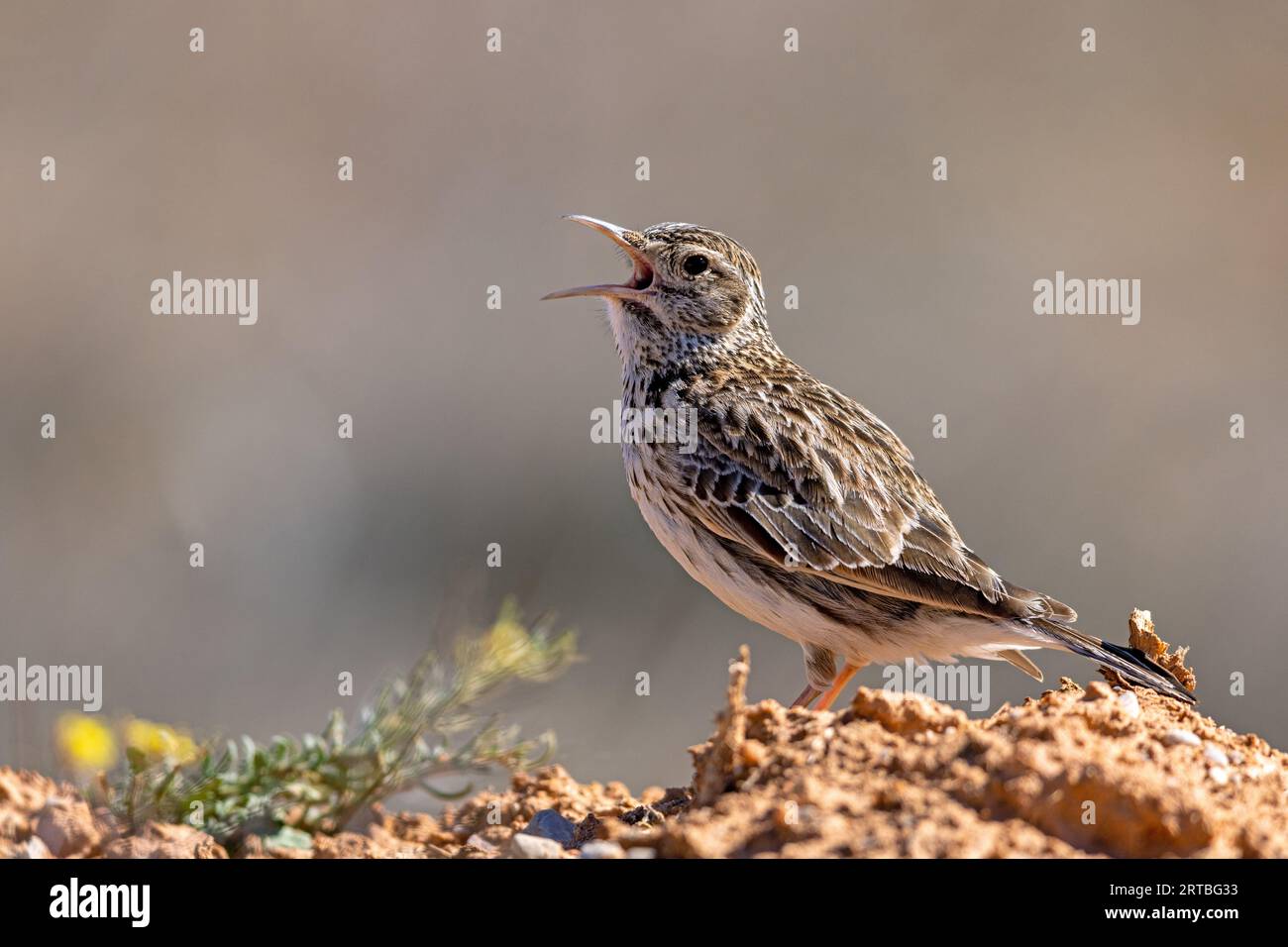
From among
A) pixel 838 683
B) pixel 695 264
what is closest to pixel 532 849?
pixel 838 683

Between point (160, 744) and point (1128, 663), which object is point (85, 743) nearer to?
point (160, 744)

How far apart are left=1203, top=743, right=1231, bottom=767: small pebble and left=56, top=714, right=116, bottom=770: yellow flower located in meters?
3.22

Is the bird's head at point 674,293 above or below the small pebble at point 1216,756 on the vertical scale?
above

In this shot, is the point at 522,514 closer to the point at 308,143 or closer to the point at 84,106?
the point at 308,143

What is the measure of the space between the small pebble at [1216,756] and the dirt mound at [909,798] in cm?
1

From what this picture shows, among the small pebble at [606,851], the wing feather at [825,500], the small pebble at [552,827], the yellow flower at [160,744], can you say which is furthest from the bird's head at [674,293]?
the small pebble at [606,851]

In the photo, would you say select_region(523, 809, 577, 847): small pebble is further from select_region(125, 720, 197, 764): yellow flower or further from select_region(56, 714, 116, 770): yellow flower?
select_region(56, 714, 116, 770): yellow flower

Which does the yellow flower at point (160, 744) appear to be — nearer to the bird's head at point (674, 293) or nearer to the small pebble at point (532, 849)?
the small pebble at point (532, 849)

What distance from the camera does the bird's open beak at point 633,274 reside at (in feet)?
20.7

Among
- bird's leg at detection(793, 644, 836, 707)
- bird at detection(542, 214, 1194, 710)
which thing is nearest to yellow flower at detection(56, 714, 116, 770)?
bird at detection(542, 214, 1194, 710)

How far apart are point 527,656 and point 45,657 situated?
6.10 metres

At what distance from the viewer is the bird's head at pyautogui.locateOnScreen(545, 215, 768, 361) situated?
253 inches

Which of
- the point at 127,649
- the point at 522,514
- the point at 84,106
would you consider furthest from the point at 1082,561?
the point at 84,106

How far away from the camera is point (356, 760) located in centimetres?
427
